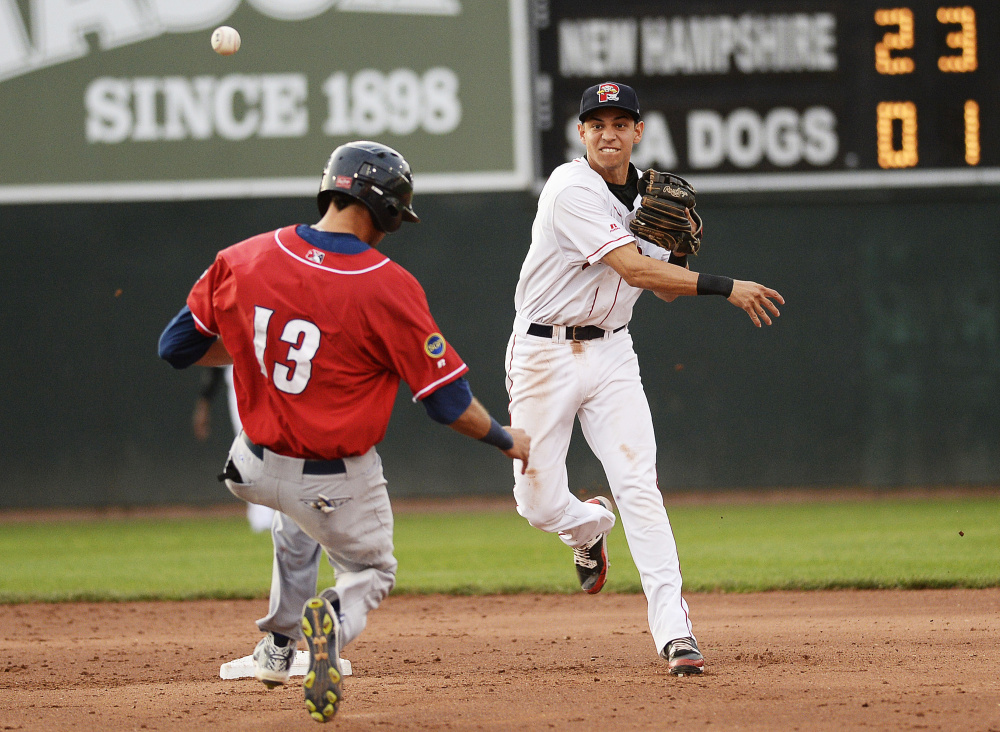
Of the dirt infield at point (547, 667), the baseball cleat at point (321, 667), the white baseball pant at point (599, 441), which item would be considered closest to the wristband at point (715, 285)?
the white baseball pant at point (599, 441)

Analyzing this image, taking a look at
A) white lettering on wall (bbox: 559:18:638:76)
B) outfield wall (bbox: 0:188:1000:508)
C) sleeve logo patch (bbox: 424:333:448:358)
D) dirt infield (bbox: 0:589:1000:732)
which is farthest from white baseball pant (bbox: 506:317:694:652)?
outfield wall (bbox: 0:188:1000:508)

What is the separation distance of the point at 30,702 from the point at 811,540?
548cm

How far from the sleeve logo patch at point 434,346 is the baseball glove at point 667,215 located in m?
1.22

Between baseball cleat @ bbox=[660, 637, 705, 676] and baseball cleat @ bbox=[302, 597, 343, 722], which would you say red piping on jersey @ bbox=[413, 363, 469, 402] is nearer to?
baseball cleat @ bbox=[302, 597, 343, 722]

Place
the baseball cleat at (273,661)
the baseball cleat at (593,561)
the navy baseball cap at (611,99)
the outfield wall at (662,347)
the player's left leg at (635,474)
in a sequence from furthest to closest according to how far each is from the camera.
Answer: the outfield wall at (662,347) < the baseball cleat at (593,561) < the navy baseball cap at (611,99) < the player's left leg at (635,474) < the baseball cleat at (273,661)

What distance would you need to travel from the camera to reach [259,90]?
10.2 metres

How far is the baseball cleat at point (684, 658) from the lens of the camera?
378 centimetres

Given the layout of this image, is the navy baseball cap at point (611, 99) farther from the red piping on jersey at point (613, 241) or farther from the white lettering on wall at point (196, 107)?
the white lettering on wall at point (196, 107)

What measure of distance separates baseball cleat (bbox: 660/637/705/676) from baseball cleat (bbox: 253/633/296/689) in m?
1.18

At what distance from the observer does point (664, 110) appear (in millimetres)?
9305

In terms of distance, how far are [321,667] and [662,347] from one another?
775 cm

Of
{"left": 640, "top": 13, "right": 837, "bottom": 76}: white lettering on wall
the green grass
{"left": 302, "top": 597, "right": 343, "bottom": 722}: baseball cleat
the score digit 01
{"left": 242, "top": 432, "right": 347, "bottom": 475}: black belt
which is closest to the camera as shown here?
{"left": 302, "top": 597, "right": 343, "bottom": 722}: baseball cleat

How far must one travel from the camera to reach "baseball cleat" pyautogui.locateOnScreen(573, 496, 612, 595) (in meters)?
4.64

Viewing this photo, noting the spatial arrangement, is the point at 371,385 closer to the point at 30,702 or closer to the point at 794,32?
the point at 30,702
